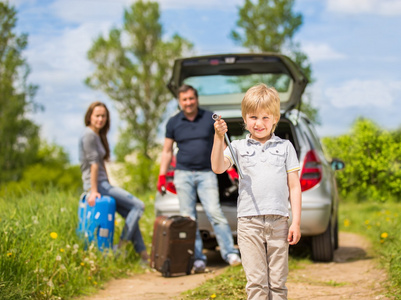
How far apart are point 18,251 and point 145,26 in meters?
31.6

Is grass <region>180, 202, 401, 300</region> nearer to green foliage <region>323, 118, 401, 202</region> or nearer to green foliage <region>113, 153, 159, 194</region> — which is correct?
green foliage <region>323, 118, 401, 202</region>

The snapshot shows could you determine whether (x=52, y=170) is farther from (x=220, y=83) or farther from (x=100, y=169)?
(x=100, y=169)

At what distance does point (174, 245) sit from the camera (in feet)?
18.2

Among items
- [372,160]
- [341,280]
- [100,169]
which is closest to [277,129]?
[372,160]

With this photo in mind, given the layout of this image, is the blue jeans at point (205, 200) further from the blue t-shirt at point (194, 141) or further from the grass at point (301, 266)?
the grass at point (301, 266)

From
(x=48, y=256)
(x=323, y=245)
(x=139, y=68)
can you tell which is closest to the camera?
(x=48, y=256)

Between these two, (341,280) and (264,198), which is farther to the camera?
(341,280)

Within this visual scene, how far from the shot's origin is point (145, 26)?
34.9 metres

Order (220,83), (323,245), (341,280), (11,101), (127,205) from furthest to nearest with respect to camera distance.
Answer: (11,101) < (220,83) < (127,205) < (323,245) < (341,280)

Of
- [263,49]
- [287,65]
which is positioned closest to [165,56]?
[263,49]

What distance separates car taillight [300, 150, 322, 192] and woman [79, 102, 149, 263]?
5.78 ft

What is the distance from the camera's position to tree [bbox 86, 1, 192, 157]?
109ft

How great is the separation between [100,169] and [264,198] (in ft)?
10.1

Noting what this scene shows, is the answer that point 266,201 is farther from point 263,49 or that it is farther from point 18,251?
point 263,49
